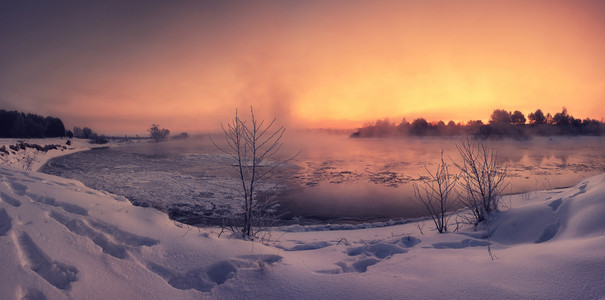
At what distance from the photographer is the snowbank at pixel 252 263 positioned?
2268 mm

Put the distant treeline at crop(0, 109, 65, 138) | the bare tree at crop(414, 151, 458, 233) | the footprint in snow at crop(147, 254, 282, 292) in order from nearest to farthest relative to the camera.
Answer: the footprint in snow at crop(147, 254, 282, 292) < the bare tree at crop(414, 151, 458, 233) < the distant treeline at crop(0, 109, 65, 138)

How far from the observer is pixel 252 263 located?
9.77 ft

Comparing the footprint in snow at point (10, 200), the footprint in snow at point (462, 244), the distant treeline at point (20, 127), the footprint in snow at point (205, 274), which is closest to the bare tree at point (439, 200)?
the footprint in snow at point (462, 244)

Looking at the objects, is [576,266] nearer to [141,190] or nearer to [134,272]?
[134,272]

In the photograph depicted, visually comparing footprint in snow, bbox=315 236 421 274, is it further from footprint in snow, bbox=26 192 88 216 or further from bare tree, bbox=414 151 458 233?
footprint in snow, bbox=26 192 88 216

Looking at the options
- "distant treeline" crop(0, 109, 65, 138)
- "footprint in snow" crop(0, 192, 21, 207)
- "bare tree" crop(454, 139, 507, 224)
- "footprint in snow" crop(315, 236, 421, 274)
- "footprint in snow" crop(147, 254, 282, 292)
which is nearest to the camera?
"footprint in snow" crop(147, 254, 282, 292)

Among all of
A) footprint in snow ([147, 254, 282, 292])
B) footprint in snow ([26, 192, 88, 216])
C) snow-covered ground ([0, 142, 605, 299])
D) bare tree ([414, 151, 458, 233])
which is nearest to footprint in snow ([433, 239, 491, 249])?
snow-covered ground ([0, 142, 605, 299])

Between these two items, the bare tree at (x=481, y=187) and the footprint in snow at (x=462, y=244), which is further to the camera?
the bare tree at (x=481, y=187)

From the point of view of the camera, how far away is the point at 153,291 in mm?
2410

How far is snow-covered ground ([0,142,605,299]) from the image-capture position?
227 centimetres

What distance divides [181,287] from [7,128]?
7537 centimetres

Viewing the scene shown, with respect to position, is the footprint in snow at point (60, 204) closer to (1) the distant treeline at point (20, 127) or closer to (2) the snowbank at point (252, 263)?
(2) the snowbank at point (252, 263)

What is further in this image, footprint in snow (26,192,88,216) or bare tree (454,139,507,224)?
bare tree (454,139,507,224)

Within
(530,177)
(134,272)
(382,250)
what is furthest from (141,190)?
(530,177)
